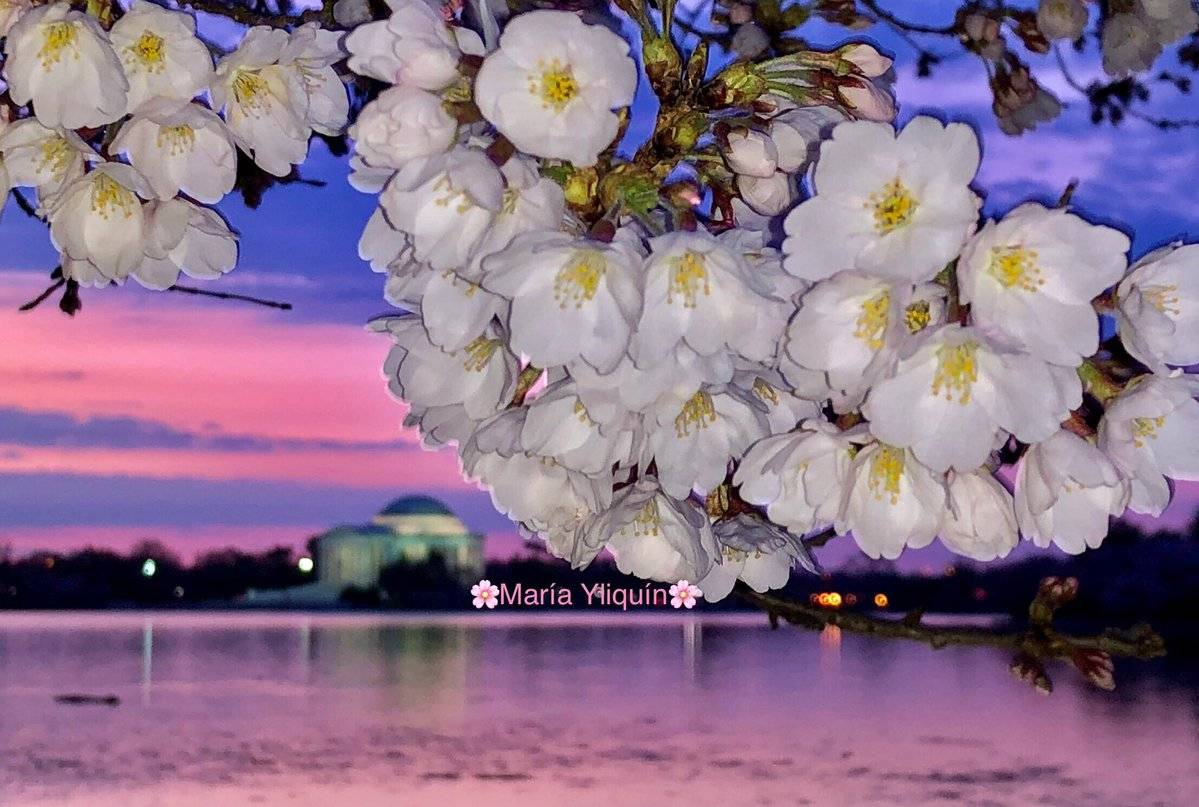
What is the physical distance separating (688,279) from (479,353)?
0.19 metres

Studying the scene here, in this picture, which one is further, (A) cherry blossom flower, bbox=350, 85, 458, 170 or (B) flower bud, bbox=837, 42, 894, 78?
(B) flower bud, bbox=837, 42, 894, 78

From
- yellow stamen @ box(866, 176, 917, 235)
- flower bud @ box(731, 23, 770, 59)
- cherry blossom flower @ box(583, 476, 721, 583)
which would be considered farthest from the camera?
flower bud @ box(731, 23, 770, 59)

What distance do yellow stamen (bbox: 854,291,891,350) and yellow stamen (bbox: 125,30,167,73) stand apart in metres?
0.50

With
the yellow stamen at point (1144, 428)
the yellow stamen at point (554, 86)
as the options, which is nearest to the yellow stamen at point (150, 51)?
the yellow stamen at point (554, 86)

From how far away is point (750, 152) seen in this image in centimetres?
82

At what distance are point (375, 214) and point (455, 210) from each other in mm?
117

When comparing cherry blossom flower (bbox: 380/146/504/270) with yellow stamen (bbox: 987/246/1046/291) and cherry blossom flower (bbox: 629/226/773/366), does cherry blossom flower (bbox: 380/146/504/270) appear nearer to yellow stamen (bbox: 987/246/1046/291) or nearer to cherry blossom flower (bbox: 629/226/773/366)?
cherry blossom flower (bbox: 629/226/773/366)

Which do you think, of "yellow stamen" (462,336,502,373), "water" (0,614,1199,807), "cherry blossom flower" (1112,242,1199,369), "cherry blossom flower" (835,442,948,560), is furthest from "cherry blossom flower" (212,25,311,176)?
"water" (0,614,1199,807)

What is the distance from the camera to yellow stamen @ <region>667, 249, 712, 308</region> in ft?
2.28

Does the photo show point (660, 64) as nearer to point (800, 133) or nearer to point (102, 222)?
point (800, 133)

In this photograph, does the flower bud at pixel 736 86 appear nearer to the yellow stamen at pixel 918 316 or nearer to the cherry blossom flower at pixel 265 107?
the yellow stamen at pixel 918 316

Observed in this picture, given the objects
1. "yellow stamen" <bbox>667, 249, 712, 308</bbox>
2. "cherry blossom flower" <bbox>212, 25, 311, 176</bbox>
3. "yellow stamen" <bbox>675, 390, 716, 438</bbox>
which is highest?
"cherry blossom flower" <bbox>212, 25, 311, 176</bbox>

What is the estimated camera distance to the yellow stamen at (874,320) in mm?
703

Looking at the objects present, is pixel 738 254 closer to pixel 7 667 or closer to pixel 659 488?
pixel 659 488
